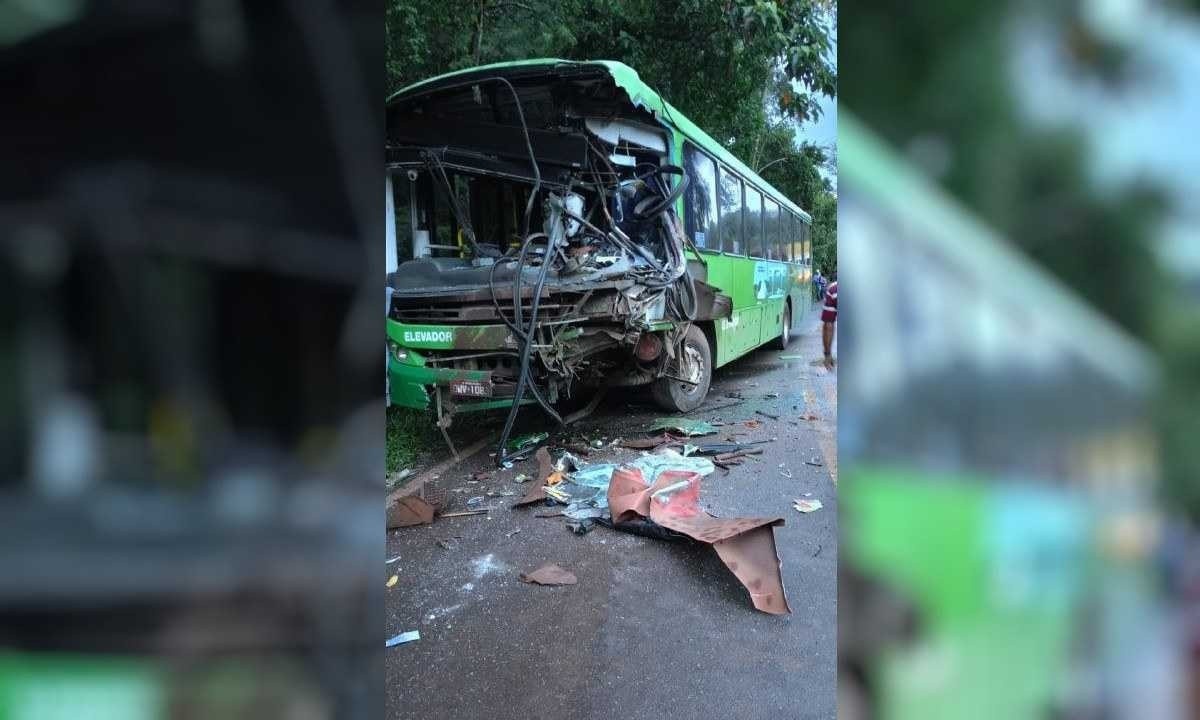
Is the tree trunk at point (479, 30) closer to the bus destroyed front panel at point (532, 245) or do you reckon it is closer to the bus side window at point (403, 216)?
the bus destroyed front panel at point (532, 245)

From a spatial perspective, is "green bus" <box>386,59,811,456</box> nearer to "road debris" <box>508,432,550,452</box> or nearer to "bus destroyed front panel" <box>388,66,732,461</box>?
"bus destroyed front panel" <box>388,66,732,461</box>

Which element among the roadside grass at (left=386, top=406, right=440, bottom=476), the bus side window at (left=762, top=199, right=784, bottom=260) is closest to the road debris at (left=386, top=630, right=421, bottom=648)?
the roadside grass at (left=386, top=406, right=440, bottom=476)

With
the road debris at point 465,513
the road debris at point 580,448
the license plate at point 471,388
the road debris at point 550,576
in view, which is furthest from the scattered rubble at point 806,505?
the license plate at point 471,388

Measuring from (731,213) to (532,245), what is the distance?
3.28 meters

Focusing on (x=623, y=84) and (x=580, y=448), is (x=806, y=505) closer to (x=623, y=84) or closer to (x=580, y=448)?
(x=580, y=448)

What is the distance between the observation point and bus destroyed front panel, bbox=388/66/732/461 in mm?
5547
